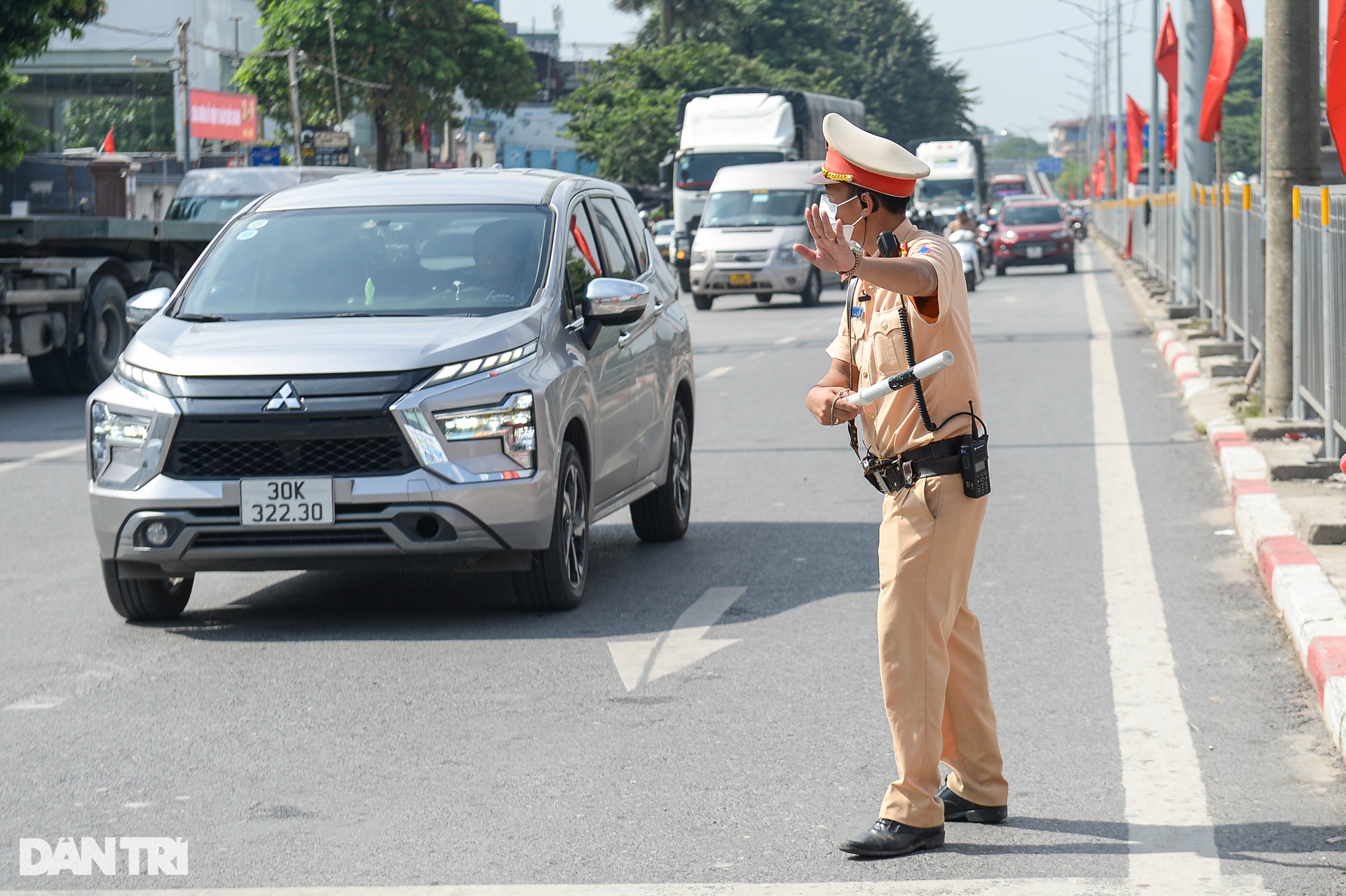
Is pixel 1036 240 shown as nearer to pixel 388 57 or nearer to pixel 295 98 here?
pixel 295 98

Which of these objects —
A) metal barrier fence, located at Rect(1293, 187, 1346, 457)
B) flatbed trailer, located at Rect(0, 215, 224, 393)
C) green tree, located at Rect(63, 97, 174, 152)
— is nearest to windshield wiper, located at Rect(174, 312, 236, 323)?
metal barrier fence, located at Rect(1293, 187, 1346, 457)

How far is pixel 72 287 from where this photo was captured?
715 inches

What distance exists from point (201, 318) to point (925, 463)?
13.1ft

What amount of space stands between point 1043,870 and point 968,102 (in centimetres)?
11027

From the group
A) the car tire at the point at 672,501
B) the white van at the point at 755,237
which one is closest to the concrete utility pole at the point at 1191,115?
the white van at the point at 755,237

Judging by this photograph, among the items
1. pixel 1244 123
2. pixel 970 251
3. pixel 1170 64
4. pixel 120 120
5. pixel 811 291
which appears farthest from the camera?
pixel 1244 123

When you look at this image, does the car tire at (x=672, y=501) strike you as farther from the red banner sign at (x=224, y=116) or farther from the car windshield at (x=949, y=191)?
the red banner sign at (x=224, y=116)

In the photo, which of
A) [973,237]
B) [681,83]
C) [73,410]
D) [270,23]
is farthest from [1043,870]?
[681,83]

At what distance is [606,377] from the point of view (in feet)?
26.0

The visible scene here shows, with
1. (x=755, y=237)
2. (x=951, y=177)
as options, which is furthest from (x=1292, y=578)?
(x=951, y=177)

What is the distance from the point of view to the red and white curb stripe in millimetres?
5730

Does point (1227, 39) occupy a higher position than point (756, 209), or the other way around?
point (1227, 39)

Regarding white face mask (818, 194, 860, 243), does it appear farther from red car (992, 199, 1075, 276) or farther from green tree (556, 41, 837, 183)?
green tree (556, 41, 837, 183)

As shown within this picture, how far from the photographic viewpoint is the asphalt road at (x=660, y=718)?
4559 millimetres
